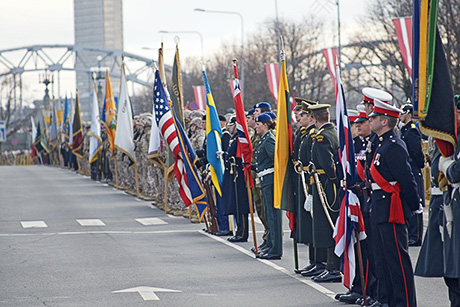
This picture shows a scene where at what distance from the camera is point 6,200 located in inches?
982

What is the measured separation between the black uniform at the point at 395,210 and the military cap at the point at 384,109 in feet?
0.57

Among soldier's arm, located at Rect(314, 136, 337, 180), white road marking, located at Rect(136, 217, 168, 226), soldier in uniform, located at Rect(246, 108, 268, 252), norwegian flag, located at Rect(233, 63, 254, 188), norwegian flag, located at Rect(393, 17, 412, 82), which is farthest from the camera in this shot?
norwegian flag, located at Rect(393, 17, 412, 82)

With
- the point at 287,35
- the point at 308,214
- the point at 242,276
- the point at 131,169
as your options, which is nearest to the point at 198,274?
the point at 242,276

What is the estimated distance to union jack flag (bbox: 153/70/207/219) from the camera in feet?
54.6

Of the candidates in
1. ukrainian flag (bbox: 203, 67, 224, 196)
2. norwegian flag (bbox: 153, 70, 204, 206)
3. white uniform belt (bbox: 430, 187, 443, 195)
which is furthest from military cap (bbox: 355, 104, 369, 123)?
norwegian flag (bbox: 153, 70, 204, 206)

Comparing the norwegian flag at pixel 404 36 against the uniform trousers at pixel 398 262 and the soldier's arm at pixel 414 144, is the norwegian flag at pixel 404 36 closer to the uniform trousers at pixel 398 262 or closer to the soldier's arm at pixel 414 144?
the soldier's arm at pixel 414 144

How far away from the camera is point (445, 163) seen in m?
7.11

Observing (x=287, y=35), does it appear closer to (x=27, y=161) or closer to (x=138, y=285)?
(x=27, y=161)

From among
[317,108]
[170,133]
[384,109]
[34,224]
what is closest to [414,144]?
[317,108]

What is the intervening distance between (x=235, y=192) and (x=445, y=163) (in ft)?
25.3

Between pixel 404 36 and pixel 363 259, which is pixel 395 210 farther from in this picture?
pixel 404 36

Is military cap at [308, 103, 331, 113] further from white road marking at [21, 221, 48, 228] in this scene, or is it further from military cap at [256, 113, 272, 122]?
white road marking at [21, 221, 48, 228]

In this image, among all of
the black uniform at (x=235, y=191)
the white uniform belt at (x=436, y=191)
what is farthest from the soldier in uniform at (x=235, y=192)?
the white uniform belt at (x=436, y=191)

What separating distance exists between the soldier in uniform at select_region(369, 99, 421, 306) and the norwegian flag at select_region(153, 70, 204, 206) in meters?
8.61
